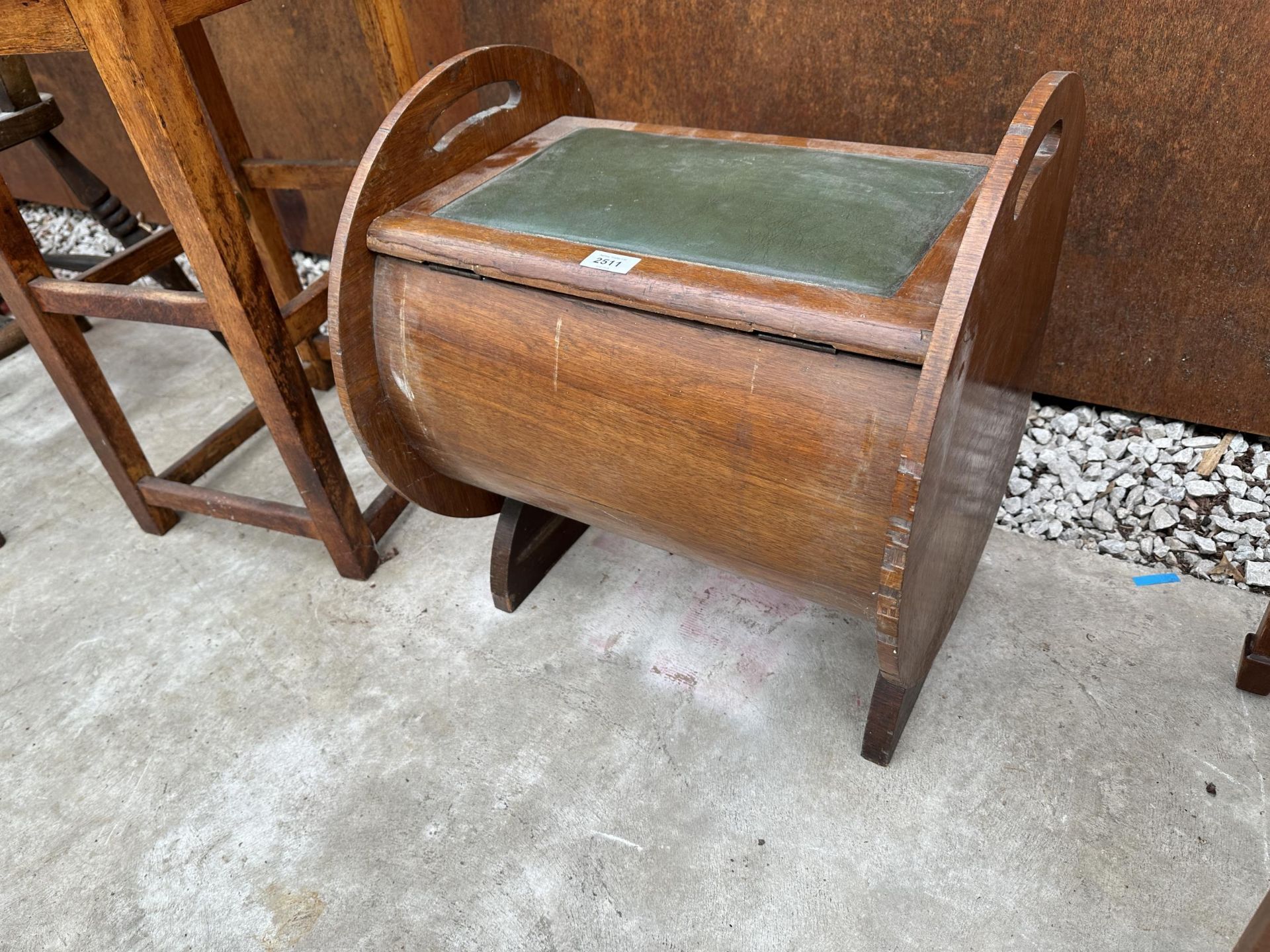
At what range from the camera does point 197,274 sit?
147 cm

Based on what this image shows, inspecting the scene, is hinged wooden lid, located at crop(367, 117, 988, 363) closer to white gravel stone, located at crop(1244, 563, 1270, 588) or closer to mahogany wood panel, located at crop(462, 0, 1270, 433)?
mahogany wood panel, located at crop(462, 0, 1270, 433)

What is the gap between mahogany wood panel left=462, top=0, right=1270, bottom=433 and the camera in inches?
65.7

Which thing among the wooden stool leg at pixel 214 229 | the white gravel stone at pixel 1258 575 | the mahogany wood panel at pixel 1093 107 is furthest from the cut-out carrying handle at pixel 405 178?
the white gravel stone at pixel 1258 575

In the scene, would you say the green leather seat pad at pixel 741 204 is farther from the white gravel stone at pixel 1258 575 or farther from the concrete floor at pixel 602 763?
the white gravel stone at pixel 1258 575

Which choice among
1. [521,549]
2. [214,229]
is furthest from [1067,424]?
[214,229]

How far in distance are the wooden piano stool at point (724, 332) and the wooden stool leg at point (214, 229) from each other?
0.95 ft

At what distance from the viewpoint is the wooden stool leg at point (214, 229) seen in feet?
4.17

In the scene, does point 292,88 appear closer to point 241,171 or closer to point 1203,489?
point 241,171

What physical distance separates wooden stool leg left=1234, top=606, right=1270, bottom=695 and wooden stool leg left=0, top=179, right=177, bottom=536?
2.30m

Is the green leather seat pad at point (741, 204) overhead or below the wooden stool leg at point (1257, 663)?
overhead

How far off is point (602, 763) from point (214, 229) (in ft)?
3.68

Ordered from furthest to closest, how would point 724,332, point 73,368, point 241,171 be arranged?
1. point 241,171
2. point 73,368
3. point 724,332

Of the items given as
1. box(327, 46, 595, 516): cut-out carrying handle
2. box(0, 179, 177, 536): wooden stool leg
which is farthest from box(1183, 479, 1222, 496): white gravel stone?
box(0, 179, 177, 536): wooden stool leg

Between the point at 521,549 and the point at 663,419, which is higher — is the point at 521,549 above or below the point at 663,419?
below
